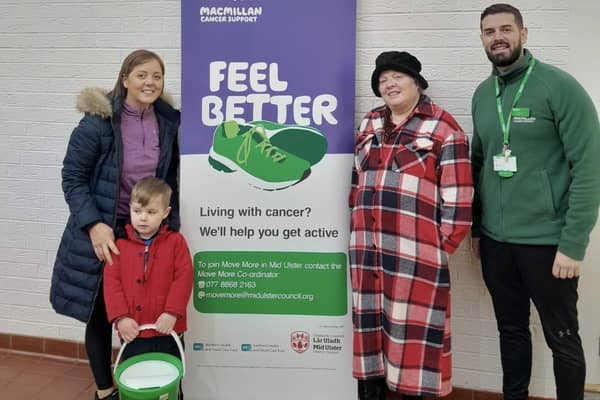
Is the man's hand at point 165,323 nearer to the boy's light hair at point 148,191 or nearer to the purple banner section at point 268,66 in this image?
the boy's light hair at point 148,191

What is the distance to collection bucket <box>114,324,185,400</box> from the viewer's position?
180cm

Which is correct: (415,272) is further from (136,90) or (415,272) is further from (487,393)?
(136,90)

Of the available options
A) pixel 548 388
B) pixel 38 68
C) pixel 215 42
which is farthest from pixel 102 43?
pixel 548 388

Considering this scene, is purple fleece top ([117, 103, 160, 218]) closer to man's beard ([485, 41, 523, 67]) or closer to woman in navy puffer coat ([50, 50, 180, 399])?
woman in navy puffer coat ([50, 50, 180, 399])

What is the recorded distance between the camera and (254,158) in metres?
2.28

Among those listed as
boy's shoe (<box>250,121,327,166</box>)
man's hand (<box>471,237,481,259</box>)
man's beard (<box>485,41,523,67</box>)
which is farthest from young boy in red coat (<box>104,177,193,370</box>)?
man's beard (<box>485,41,523,67</box>)

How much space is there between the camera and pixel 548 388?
7.64ft

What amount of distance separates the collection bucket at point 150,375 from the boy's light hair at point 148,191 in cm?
46

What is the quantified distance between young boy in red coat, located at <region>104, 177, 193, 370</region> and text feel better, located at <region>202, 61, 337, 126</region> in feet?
1.58

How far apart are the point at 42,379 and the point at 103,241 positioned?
106 centimetres

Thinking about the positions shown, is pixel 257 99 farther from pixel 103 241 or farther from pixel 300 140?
pixel 103 241

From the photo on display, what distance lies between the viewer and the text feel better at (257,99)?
2250 millimetres

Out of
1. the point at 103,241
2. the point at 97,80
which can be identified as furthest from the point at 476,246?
the point at 97,80

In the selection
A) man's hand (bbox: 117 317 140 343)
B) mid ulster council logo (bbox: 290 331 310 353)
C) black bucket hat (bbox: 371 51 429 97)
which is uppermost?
black bucket hat (bbox: 371 51 429 97)
